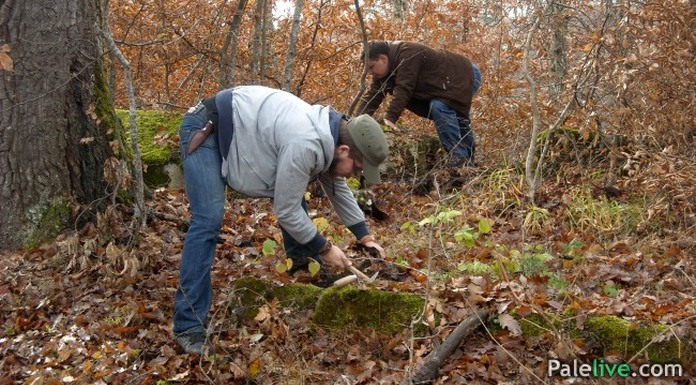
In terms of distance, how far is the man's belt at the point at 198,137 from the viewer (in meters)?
4.43

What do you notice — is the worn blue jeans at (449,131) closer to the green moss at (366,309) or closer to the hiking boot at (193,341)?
the green moss at (366,309)

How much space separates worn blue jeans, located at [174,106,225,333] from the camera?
4414mm

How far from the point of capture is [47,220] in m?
5.99

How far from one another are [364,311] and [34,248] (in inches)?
119

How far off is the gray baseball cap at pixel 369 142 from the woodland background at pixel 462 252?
1.86ft

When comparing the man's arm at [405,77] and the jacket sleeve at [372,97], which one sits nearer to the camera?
the man's arm at [405,77]

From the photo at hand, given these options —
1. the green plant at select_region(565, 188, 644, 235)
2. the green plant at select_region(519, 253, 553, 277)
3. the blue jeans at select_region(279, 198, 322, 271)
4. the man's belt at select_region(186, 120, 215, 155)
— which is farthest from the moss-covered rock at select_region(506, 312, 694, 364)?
the green plant at select_region(565, 188, 644, 235)

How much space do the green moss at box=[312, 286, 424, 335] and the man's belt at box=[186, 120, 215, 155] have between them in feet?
4.34

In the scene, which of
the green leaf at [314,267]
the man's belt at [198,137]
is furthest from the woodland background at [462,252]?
the man's belt at [198,137]

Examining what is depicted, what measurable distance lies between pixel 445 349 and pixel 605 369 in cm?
90

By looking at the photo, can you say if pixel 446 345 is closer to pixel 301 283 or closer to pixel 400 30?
pixel 301 283

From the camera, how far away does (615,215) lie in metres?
6.70

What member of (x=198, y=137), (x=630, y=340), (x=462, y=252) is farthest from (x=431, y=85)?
(x=630, y=340)

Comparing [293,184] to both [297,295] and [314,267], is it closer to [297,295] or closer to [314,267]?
[314,267]
